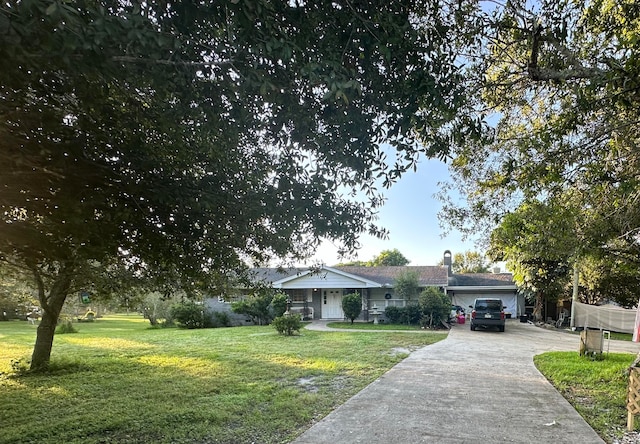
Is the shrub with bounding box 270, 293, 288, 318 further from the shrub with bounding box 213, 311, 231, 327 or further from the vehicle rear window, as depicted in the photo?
the vehicle rear window

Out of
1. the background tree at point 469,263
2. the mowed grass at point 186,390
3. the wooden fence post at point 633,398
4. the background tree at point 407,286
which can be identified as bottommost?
the mowed grass at point 186,390

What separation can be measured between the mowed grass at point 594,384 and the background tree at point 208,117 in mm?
4656

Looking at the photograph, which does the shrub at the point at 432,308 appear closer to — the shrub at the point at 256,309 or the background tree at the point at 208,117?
the shrub at the point at 256,309

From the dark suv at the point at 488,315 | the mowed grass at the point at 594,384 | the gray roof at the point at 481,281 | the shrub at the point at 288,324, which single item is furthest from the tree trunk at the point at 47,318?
the gray roof at the point at 481,281

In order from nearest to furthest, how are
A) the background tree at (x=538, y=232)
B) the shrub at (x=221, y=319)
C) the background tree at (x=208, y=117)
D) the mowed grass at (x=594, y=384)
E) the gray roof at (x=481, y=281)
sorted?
the background tree at (x=208, y=117)
the mowed grass at (x=594, y=384)
the background tree at (x=538, y=232)
the shrub at (x=221, y=319)
the gray roof at (x=481, y=281)

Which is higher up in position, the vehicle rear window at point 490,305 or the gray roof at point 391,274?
the gray roof at point 391,274

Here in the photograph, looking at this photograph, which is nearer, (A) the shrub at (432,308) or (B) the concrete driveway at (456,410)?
(B) the concrete driveway at (456,410)

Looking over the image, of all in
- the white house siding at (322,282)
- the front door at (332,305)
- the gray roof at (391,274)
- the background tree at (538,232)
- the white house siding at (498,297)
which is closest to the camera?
the background tree at (538,232)

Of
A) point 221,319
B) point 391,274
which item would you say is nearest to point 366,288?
point 391,274

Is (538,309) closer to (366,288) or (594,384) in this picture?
(366,288)

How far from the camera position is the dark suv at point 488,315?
20594 millimetres

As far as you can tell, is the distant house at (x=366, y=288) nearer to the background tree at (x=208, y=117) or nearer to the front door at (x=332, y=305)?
the front door at (x=332, y=305)

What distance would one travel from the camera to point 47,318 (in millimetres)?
11234

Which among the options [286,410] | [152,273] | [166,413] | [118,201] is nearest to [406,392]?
[286,410]
